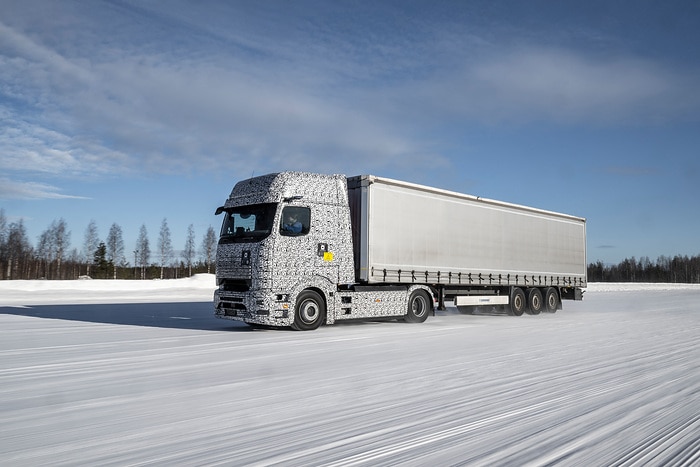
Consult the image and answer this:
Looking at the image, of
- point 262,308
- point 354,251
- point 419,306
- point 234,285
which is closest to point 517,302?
point 419,306

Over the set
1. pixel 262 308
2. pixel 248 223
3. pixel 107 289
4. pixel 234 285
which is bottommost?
pixel 107 289

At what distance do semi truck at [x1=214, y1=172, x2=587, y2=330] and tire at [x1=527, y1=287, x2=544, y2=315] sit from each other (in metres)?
1.31

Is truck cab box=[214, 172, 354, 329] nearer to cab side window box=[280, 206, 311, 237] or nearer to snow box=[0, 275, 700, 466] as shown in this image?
cab side window box=[280, 206, 311, 237]

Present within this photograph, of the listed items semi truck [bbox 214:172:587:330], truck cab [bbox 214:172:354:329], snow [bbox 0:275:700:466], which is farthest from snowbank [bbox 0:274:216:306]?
snow [bbox 0:275:700:466]

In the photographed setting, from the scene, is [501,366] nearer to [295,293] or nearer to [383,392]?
[383,392]

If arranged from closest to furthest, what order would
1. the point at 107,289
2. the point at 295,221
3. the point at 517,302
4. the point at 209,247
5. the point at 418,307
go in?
the point at 295,221 → the point at 418,307 → the point at 517,302 → the point at 107,289 → the point at 209,247

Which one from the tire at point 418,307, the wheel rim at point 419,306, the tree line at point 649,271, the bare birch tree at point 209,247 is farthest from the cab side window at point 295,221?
the tree line at point 649,271

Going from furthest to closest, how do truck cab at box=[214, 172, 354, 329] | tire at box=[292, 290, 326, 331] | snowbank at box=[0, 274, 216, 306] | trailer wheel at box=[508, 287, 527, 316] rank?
1. snowbank at box=[0, 274, 216, 306]
2. trailer wheel at box=[508, 287, 527, 316]
3. tire at box=[292, 290, 326, 331]
4. truck cab at box=[214, 172, 354, 329]

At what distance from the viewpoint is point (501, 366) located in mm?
8242

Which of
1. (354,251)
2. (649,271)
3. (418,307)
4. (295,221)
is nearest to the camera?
(295,221)

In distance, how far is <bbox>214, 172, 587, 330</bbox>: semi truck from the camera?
42.0ft

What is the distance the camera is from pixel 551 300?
2142 cm

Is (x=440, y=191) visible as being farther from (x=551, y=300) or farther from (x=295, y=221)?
(x=551, y=300)

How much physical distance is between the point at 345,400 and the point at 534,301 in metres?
16.1
